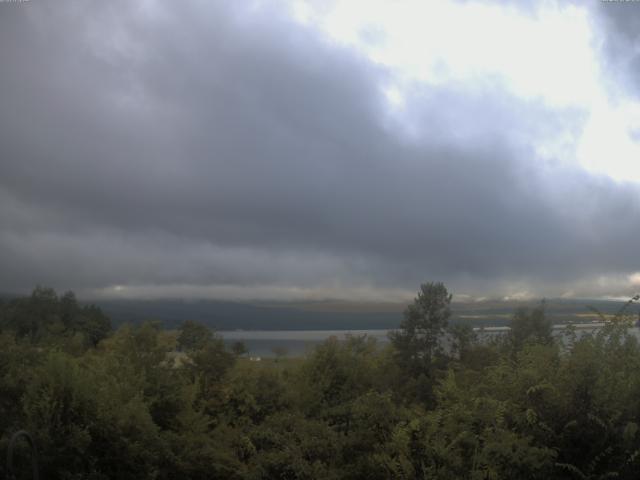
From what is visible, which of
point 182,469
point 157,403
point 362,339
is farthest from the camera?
point 362,339

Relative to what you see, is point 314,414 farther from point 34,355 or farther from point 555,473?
point 555,473

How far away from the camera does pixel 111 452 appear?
33.3 ft

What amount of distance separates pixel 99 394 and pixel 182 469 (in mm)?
2944

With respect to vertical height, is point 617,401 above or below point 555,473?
above

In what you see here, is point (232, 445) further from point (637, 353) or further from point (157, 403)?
point (637, 353)

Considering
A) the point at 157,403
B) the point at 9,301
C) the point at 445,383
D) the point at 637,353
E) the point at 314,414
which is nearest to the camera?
the point at 637,353

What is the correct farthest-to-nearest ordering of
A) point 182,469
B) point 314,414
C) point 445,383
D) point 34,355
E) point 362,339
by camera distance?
1. point 362,339
2. point 314,414
3. point 34,355
4. point 182,469
5. point 445,383

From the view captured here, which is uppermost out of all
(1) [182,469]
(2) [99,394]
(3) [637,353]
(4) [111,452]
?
(3) [637,353]

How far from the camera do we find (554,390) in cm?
784

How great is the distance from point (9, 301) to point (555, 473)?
70.9 metres

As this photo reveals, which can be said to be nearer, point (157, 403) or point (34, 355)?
point (34, 355)

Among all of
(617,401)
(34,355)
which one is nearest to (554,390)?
(617,401)

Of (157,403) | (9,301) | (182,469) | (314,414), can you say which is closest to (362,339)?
(314,414)

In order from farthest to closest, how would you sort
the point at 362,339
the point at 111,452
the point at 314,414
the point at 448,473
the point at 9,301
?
the point at 9,301
the point at 362,339
the point at 314,414
the point at 111,452
the point at 448,473
